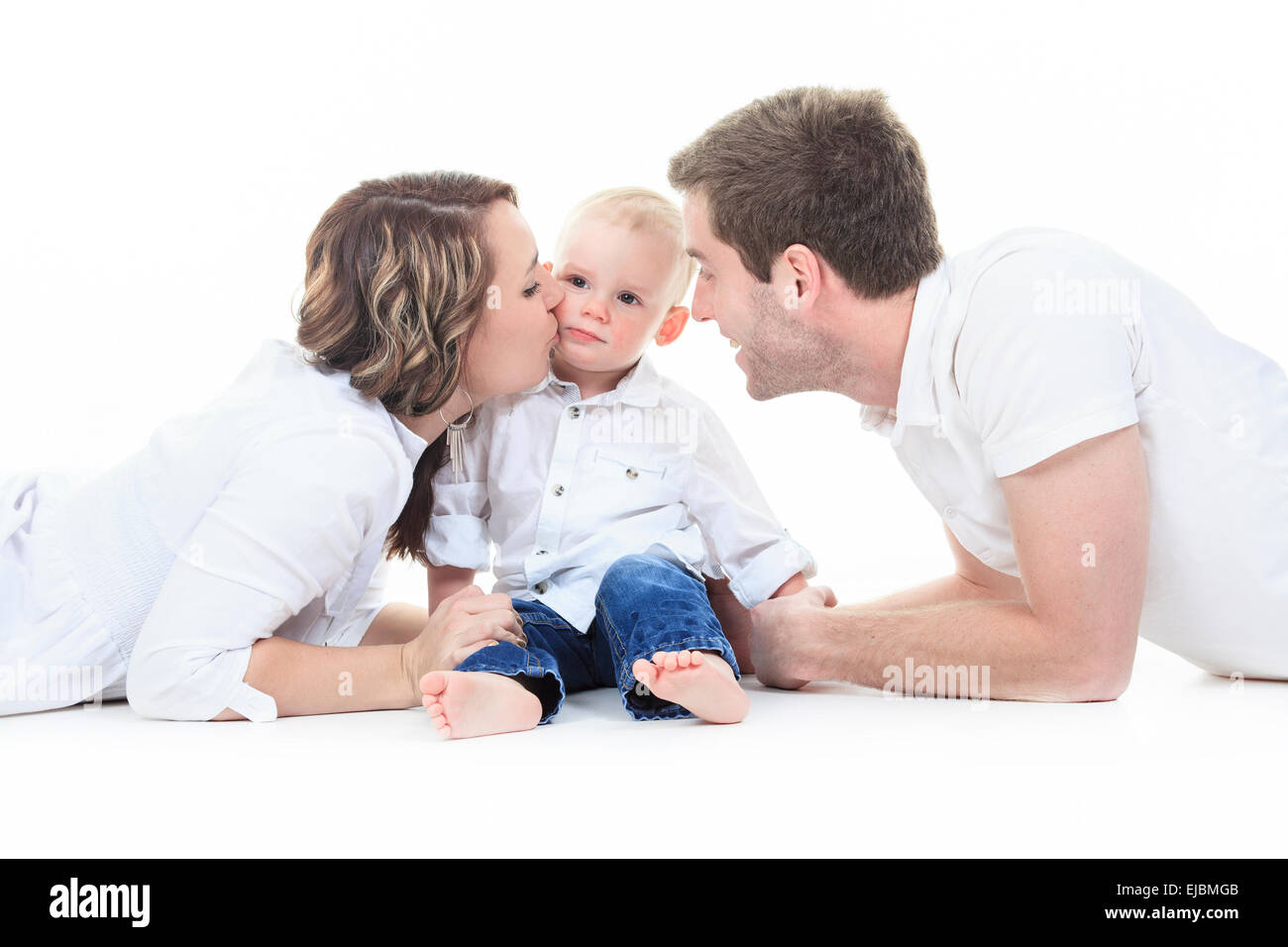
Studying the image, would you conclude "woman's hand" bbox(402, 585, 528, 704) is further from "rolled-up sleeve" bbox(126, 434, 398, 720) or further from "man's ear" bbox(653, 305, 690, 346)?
"man's ear" bbox(653, 305, 690, 346)

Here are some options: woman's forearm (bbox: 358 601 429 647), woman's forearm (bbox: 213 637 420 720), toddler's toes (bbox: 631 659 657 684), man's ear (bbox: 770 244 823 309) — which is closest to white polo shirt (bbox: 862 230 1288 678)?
man's ear (bbox: 770 244 823 309)

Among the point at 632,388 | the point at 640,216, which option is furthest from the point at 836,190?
the point at 632,388

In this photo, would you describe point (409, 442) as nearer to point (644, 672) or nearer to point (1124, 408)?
point (644, 672)

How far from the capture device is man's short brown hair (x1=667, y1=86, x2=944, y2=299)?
2.13m

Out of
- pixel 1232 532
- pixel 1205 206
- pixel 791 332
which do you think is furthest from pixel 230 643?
pixel 1205 206

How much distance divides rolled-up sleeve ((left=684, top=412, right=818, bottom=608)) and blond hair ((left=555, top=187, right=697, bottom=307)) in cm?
33

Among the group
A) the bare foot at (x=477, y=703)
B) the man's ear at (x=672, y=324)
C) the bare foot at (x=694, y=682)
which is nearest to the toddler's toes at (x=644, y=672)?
the bare foot at (x=694, y=682)

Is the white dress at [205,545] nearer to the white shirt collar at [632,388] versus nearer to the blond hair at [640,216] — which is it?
the white shirt collar at [632,388]

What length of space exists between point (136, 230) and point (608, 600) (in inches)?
121

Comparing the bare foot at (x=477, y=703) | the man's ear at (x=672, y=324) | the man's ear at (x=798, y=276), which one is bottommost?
the bare foot at (x=477, y=703)

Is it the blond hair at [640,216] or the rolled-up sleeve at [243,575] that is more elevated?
the blond hair at [640,216]

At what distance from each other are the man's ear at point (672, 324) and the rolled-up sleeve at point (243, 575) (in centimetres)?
81

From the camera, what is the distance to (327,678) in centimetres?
198

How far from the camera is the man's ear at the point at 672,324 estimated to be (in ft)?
8.28
